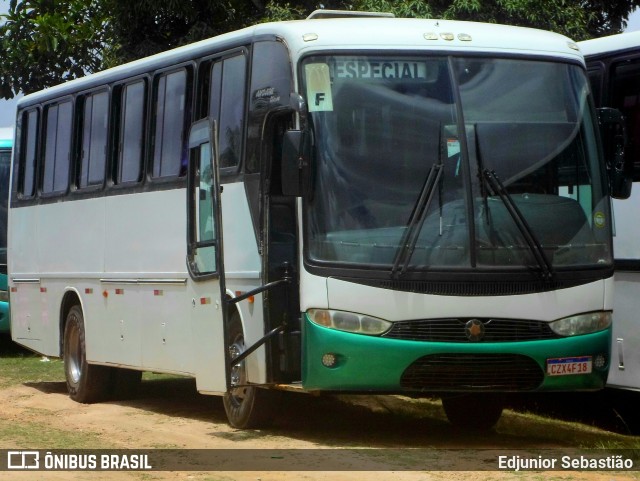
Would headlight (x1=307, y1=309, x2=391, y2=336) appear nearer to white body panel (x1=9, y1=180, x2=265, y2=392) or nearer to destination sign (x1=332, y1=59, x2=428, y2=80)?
white body panel (x1=9, y1=180, x2=265, y2=392)

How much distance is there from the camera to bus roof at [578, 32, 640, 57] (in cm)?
1218

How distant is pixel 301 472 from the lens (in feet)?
31.8

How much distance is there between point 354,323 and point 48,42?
58.4ft

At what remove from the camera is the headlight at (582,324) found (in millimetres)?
10836

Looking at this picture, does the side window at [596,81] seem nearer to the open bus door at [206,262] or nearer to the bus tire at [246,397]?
the open bus door at [206,262]

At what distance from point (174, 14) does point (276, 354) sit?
14509 millimetres

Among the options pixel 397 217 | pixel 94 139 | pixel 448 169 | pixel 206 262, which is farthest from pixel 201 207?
pixel 94 139

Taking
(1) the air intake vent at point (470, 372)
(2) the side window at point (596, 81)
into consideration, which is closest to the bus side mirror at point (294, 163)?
(1) the air intake vent at point (470, 372)

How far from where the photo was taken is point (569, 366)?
35.6ft

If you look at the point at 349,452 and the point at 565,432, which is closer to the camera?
the point at 349,452

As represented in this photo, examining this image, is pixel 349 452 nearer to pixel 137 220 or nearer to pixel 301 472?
pixel 301 472

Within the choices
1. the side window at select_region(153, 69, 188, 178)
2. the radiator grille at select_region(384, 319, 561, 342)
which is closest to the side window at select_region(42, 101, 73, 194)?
the side window at select_region(153, 69, 188, 178)

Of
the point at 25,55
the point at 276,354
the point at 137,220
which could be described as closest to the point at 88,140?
the point at 137,220

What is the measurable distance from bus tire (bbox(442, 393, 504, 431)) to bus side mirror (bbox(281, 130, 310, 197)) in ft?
8.86
